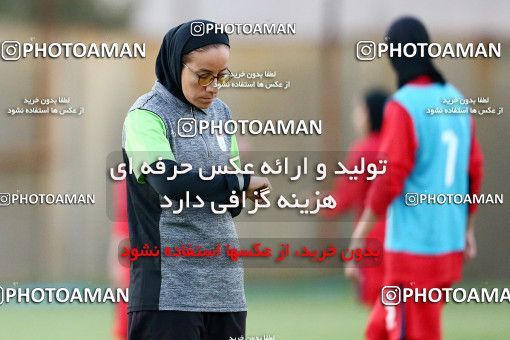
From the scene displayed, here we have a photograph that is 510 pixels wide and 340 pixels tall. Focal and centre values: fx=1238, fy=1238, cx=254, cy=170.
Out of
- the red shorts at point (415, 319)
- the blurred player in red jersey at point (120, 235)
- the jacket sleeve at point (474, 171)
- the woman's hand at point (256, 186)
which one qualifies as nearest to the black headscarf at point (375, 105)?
the jacket sleeve at point (474, 171)

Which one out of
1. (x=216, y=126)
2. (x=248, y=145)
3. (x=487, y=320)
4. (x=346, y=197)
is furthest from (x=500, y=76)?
(x=216, y=126)

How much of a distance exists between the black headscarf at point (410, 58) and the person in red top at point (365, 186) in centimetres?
25

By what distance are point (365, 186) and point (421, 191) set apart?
153 millimetres

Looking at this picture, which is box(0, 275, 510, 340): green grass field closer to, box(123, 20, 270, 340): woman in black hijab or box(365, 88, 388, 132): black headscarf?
box(365, 88, 388, 132): black headscarf

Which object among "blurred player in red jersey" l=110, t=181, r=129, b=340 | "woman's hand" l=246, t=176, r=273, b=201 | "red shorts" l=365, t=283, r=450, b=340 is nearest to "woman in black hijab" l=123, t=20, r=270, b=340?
"woman's hand" l=246, t=176, r=273, b=201

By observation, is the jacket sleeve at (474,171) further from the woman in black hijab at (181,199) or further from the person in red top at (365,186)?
the woman in black hijab at (181,199)

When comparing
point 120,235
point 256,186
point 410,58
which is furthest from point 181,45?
point 410,58

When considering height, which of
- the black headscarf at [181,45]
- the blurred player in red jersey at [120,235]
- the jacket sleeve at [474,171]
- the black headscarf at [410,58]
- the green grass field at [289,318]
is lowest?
the green grass field at [289,318]

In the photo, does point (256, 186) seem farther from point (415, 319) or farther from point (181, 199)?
point (415, 319)

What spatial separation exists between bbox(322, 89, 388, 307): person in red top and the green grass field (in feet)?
2.30

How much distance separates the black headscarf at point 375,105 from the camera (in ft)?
13.8

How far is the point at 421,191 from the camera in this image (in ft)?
11.1

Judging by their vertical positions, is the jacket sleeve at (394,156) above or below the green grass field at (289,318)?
above

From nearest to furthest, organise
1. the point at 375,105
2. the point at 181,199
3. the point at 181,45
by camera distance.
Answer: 1. the point at 181,199
2. the point at 181,45
3. the point at 375,105
